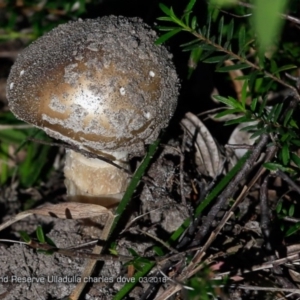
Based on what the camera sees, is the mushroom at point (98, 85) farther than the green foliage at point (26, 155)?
No

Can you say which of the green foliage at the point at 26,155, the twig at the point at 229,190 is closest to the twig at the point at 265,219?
the twig at the point at 229,190

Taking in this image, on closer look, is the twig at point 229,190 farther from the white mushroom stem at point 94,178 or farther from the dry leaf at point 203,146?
the white mushroom stem at point 94,178

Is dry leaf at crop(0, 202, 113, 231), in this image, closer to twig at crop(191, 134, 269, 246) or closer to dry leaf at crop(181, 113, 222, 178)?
twig at crop(191, 134, 269, 246)

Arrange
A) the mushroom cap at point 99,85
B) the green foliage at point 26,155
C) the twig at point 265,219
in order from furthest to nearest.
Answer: the green foliage at point 26,155 < the twig at point 265,219 < the mushroom cap at point 99,85

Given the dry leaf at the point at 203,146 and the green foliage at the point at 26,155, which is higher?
the dry leaf at the point at 203,146

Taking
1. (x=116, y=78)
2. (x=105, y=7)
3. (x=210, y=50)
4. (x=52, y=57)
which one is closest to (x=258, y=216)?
(x=210, y=50)

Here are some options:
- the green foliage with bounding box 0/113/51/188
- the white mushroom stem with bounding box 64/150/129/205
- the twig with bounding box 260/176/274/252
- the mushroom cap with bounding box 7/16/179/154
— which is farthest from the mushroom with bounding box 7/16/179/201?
the green foliage with bounding box 0/113/51/188

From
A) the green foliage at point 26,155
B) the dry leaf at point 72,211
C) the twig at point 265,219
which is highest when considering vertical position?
→ the twig at point 265,219

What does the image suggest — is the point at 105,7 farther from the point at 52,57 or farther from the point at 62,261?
the point at 62,261
